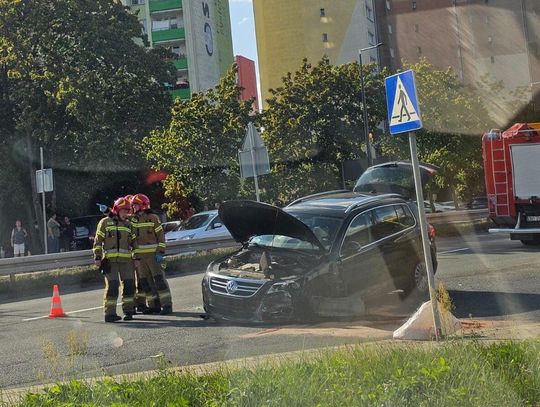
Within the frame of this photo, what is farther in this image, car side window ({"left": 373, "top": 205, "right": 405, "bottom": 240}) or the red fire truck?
the red fire truck

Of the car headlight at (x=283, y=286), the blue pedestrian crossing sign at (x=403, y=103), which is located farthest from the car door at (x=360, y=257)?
the blue pedestrian crossing sign at (x=403, y=103)

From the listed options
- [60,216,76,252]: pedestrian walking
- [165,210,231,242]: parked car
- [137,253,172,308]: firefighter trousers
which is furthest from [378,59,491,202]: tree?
[137,253,172,308]: firefighter trousers

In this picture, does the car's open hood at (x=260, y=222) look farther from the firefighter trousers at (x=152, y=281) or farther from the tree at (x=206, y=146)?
the tree at (x=206, y=146)

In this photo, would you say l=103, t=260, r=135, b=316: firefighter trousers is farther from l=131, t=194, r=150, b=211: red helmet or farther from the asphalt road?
l=131, t=194, r=150, b=211: red helmet

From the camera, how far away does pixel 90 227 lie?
31.9 meters

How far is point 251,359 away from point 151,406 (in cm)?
251

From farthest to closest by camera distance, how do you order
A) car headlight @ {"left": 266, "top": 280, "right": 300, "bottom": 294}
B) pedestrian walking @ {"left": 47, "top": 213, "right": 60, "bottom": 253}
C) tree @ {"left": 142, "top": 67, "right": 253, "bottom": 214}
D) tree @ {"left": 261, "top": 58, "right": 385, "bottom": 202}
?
tree @ {"left": 261, "top": 58, "right": 385, "bottom": 202}, tree @ {"left": 142, "top": 67, "right": 253, "bottom": 214}, pedestrian walking @ {"left": 47, "top": 213, "right": 60, "bottom": 253}, car headlight @ {"left": 266, "top": 280, "right": 300, "bottom": 294}

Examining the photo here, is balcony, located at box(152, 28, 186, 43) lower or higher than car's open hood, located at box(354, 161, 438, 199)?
higher

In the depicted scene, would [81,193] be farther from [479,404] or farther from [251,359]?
[479,404]

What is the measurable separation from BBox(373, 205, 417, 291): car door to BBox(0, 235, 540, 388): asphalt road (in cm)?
45

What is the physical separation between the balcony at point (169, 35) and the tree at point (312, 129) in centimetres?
3687

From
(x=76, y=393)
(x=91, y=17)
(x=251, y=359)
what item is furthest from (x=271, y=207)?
(x=91, y=17)

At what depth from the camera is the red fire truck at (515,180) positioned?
60.4 ft

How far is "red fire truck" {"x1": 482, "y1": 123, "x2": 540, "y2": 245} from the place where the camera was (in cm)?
1841
